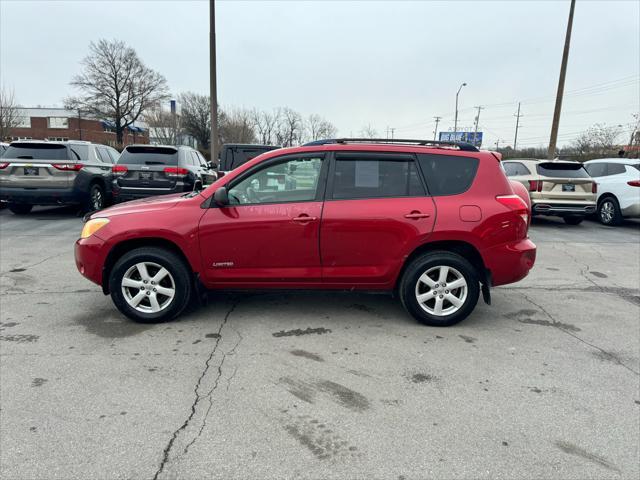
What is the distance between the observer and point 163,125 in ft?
178

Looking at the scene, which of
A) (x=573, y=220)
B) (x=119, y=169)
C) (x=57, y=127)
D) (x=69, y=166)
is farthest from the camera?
(x=57, y=127)

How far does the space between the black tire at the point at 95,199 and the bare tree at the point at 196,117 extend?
49.3 m

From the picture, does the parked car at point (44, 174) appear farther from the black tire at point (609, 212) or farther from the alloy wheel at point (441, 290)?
the black tire at point (609, 212)

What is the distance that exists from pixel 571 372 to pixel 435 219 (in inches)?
66.1

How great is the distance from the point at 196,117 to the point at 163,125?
553cm

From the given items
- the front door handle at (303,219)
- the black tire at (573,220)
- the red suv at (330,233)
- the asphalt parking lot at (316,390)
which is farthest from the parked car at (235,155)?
the black tire at (573,220)

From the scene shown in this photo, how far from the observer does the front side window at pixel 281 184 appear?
4.09m

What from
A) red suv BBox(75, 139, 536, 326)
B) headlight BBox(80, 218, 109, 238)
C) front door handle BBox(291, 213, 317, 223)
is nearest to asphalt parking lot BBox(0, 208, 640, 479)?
red suv BBox(75, 139, 536, 326)

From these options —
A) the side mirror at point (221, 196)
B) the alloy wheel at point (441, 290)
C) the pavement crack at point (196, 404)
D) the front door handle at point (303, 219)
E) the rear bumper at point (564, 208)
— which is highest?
the side mirror at point (221, 196)

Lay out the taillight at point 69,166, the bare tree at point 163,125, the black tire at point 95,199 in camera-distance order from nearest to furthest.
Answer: the taillight at point 69,166 → the black tire at point 95,199 → the bare tree at point 163,125

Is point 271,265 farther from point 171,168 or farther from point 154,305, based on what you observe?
point 171,168

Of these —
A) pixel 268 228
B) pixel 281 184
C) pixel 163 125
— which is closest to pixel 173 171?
pixel 281 184

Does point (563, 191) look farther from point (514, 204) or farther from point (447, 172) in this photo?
point (447, 172)

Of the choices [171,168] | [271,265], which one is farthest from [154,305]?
[171,168]
